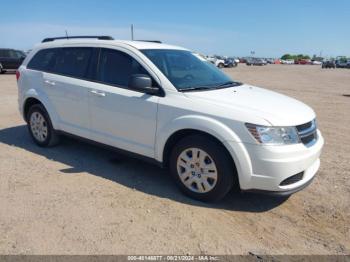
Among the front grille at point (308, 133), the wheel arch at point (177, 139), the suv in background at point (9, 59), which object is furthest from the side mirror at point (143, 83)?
the suv in background at point (9, 59)

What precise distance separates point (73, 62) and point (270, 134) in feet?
10.8

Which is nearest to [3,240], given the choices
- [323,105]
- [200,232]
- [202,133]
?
[200,232]

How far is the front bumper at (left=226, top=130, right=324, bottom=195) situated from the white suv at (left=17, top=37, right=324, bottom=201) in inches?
0.4

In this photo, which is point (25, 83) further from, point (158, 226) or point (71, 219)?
point (158, 226)

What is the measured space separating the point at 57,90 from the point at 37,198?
1.95 meters

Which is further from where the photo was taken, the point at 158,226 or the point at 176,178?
the point at 176,178

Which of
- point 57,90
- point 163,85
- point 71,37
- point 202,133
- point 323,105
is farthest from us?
point 323,105

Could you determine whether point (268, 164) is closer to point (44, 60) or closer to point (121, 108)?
point (121, 108)

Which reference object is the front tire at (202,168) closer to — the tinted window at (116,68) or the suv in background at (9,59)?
the tinted window at (116,68)

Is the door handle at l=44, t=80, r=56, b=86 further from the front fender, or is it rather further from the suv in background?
the suv in background

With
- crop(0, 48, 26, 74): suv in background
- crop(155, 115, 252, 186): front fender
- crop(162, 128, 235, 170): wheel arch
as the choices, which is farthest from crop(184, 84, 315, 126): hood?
crop(0, 48, 26, 74): suv in background

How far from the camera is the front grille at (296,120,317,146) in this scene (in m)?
3.70

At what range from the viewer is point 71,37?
5.71 metres

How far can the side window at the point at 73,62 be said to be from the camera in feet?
16.7
